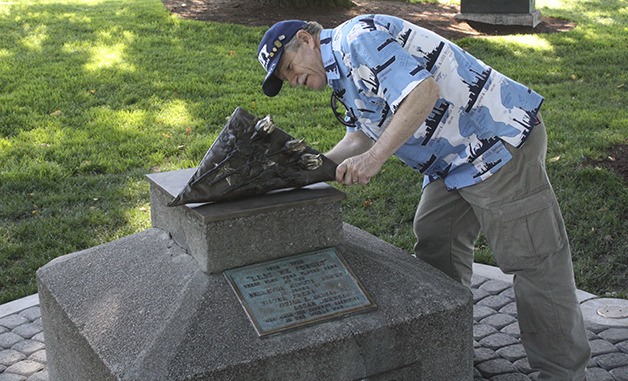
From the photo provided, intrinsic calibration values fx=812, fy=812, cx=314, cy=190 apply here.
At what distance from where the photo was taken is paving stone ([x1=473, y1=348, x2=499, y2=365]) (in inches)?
165

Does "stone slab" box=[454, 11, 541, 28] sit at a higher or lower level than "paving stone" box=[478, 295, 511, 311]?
lower

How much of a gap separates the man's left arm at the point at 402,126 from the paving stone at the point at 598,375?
1629mm

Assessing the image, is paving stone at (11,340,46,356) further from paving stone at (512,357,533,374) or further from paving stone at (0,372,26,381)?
paving stone at (512,357,533,374)

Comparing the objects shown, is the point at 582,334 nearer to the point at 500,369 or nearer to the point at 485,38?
the point at 500,369

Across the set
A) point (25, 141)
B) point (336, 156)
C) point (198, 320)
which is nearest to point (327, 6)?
point (25, 141)

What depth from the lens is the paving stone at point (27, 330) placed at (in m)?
4.60

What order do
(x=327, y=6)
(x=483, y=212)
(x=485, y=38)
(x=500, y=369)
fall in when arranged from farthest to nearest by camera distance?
(x=327, y=6)
(x=485, y=38)
(x=500, y=369)
(x=483, y=212)

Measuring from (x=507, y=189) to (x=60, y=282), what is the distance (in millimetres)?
2034

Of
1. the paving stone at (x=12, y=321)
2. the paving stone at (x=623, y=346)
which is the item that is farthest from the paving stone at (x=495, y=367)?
the paving stone at (x=12, y=321)

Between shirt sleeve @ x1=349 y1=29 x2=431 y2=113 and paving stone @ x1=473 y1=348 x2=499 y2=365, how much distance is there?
1621mm

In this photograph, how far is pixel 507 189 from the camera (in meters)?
3.49

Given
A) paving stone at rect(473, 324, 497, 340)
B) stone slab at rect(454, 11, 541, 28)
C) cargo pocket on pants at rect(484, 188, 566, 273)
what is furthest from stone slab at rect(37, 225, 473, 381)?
stone slab at rect(454, 11, 541, 28)

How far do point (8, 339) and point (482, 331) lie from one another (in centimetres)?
265

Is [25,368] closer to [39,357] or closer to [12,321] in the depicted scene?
[39,357]
